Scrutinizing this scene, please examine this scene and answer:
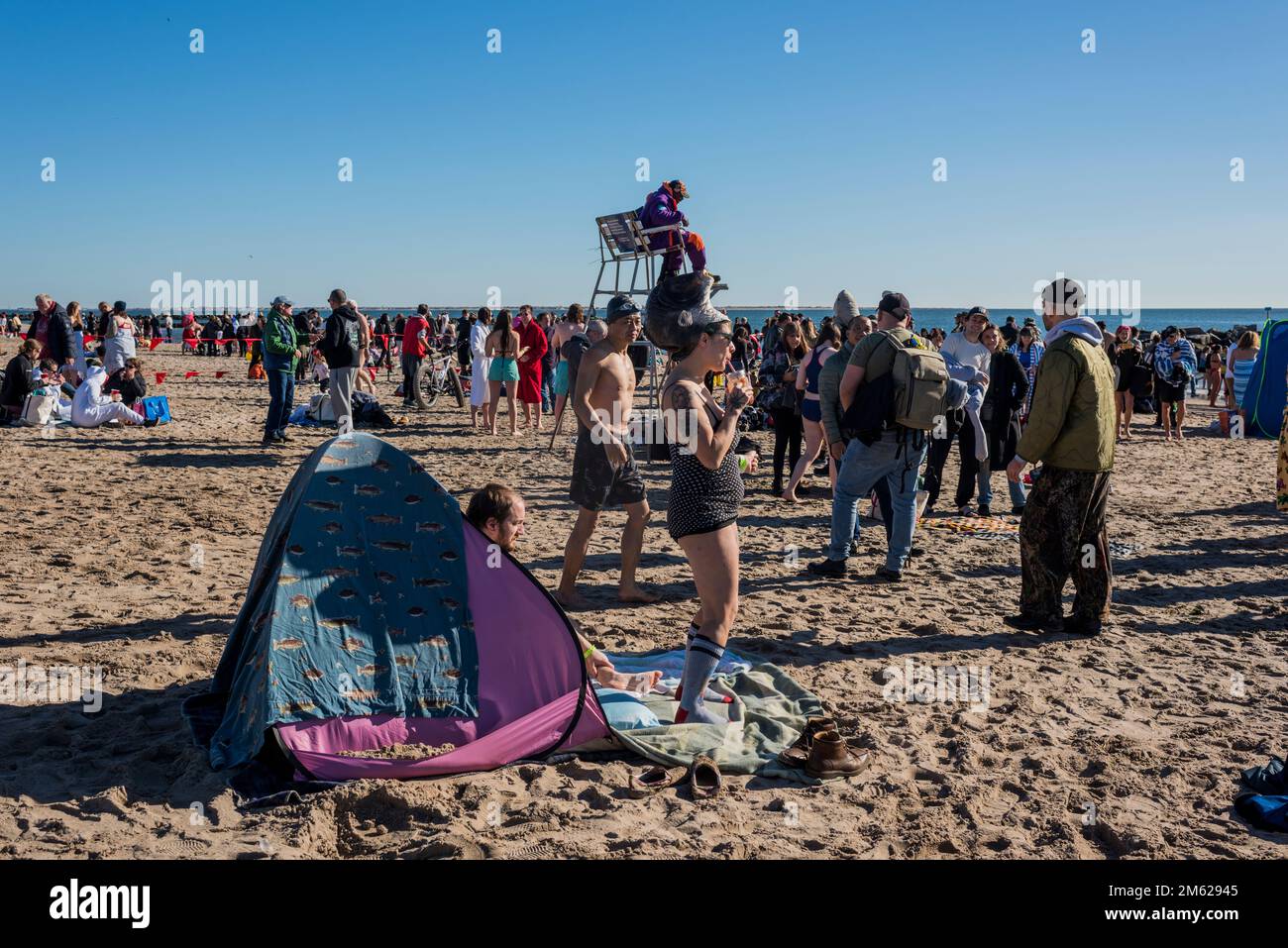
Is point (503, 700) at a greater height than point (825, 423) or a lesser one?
lesser

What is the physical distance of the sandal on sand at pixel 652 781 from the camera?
12.1ft

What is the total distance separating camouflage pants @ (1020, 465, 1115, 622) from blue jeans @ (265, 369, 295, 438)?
9802 millimetres

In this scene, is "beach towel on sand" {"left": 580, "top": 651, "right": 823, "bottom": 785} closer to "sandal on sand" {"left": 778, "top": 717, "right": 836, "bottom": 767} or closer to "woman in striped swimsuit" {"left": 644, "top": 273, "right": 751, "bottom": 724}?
"sandal on sand" {"left": 778, "top": 717, "right": 836, "bottom": 767}

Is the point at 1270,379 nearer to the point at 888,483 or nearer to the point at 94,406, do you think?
the point at 888,483

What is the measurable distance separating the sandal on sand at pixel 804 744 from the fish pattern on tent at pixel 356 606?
131 centimetres

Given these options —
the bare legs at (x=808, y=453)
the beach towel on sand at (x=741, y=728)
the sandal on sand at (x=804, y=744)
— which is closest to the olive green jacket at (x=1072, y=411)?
the beach towel on sand at (x=741, y=728)

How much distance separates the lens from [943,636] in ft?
18.7

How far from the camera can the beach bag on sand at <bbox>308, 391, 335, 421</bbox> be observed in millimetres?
14914

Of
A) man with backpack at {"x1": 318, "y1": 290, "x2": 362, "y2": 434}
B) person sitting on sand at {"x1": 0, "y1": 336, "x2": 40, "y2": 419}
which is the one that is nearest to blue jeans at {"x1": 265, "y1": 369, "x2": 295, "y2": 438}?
man with backpack at {"x1": 318, "y1": 290, "x2": 362, "y2": 434}

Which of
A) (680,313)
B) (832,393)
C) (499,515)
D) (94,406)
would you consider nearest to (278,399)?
(94,406)

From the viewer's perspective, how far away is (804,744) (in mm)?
4102

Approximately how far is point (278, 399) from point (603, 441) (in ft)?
28.2
